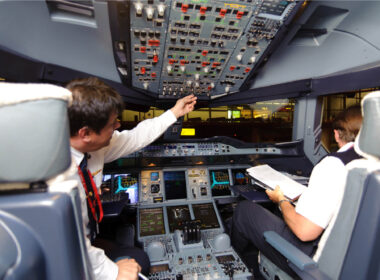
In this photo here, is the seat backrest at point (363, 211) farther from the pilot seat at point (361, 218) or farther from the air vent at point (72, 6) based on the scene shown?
the air vent at point (72, 6)

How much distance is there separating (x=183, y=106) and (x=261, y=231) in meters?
1.08

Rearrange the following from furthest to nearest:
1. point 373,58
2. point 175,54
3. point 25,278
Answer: point 373,58 < point 175,54 < point 25,278

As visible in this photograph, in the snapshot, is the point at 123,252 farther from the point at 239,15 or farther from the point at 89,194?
the point at 239,15

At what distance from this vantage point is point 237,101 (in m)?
2.51

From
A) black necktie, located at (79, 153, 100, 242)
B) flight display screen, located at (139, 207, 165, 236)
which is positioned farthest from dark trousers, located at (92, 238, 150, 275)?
flight display screen, located at (139, 207, 165, 236)

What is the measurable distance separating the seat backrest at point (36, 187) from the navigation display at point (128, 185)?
1759mm

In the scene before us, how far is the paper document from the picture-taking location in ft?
5.43

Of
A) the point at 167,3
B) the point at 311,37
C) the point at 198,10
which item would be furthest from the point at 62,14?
the point at 311,37

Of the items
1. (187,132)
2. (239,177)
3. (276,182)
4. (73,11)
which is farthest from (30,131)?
(239,177)

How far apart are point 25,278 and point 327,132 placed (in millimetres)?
3167

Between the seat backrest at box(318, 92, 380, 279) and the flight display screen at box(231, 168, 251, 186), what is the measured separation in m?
1.66

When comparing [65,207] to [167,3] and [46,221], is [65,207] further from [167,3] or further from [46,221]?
[167,3]

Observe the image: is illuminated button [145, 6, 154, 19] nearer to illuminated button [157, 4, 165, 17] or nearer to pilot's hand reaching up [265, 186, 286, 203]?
illuminated button [157, 4, 165, 17]

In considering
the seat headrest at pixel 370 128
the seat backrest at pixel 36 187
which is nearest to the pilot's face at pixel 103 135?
the seat backrest at pixel 36 187
